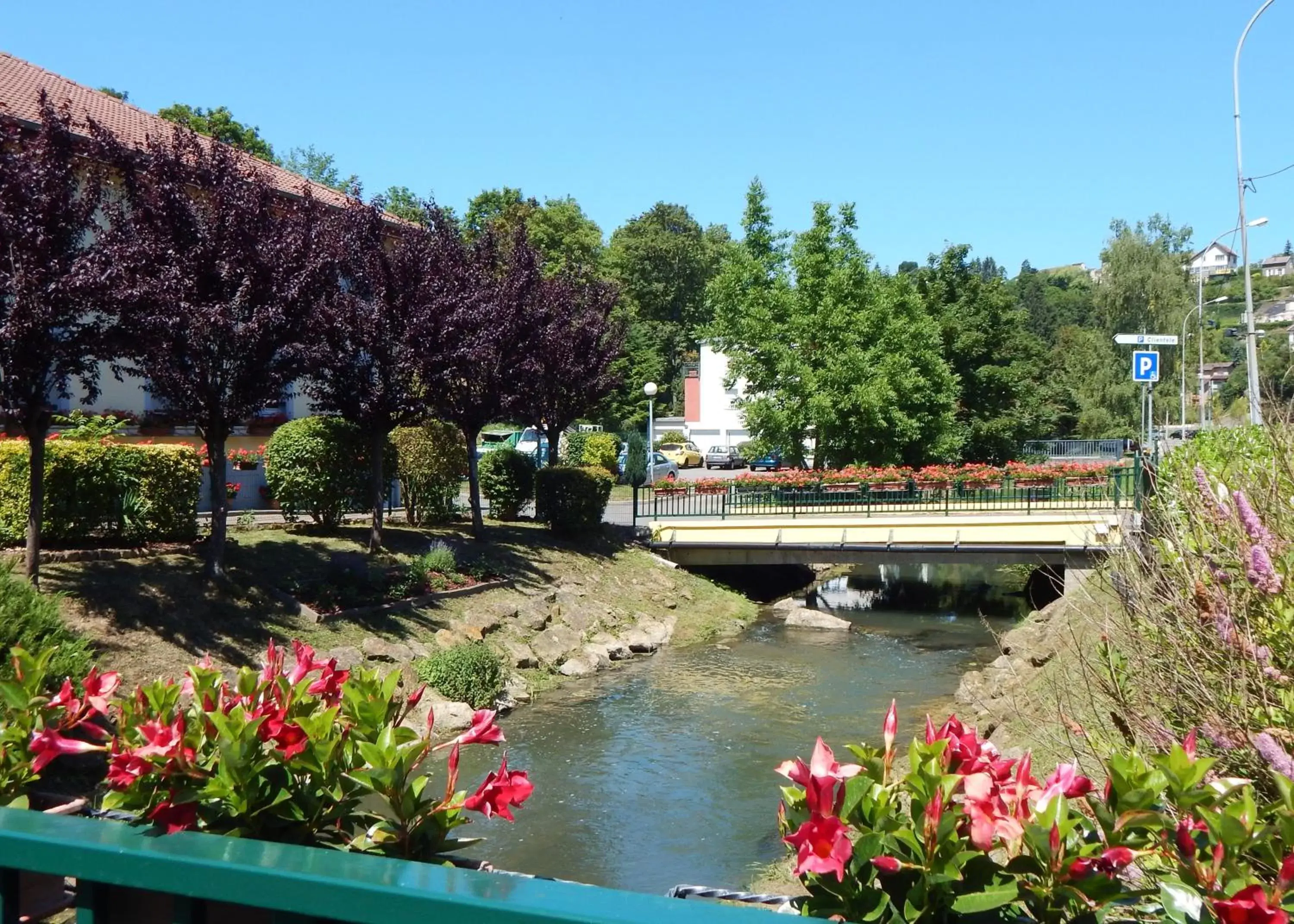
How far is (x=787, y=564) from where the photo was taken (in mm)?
29359

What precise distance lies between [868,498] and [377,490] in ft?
38.2

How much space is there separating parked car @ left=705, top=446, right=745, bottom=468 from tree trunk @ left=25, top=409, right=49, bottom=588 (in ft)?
135

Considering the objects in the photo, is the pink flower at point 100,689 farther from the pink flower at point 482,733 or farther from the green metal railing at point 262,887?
the pink flower at point 482,733

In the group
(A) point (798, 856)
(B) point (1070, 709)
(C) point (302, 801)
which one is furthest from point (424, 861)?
(B) point (1070, 709)

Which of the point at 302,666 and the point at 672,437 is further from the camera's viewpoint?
the point at 672,437

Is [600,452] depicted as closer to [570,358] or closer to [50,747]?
[570,358]

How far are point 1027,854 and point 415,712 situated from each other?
444 inches

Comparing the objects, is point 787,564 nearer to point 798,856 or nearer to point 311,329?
point 311,329

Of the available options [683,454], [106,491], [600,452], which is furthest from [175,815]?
[683,454]

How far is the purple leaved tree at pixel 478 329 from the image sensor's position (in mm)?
18359

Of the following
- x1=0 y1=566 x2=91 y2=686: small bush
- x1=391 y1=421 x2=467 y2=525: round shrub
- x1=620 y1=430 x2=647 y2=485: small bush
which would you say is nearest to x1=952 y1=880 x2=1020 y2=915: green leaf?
x1=0 y1=566 x2=91 y2=686: small bush

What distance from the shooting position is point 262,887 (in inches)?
75.9

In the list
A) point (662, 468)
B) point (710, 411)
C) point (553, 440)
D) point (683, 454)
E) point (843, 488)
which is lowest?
point (843, 488)

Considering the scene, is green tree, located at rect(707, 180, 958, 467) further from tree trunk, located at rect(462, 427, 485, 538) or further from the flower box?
tree trunk, located at rect(462, 427, 485, 538)
